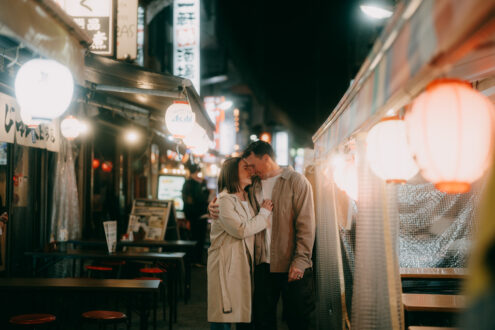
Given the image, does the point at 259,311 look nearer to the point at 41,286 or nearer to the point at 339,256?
the point at 339,256

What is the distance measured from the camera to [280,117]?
65750 mm

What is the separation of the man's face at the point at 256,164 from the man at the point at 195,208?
834cm

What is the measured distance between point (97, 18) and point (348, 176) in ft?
19.2

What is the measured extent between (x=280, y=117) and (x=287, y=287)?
61.2 metres

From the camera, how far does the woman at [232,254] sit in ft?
16.3

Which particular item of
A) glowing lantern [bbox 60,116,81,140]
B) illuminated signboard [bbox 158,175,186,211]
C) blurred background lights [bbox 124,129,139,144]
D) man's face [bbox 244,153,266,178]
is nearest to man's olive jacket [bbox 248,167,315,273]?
man's face [bbox 244,153,266,178]

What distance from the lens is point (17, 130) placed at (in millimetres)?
7418

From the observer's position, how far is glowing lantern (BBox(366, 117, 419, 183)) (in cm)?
337

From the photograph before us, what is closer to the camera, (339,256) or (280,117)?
(339,256)

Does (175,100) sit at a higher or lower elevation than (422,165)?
higher

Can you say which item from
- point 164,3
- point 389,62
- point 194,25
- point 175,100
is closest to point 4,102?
point 175,100

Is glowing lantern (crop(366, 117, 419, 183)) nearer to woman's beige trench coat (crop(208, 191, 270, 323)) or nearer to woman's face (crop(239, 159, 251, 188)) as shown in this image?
woman's beige trench coat (crop(208, 191, 270, 323))

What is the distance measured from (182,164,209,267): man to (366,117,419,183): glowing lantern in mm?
10813

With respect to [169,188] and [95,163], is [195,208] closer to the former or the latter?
[95,163]
